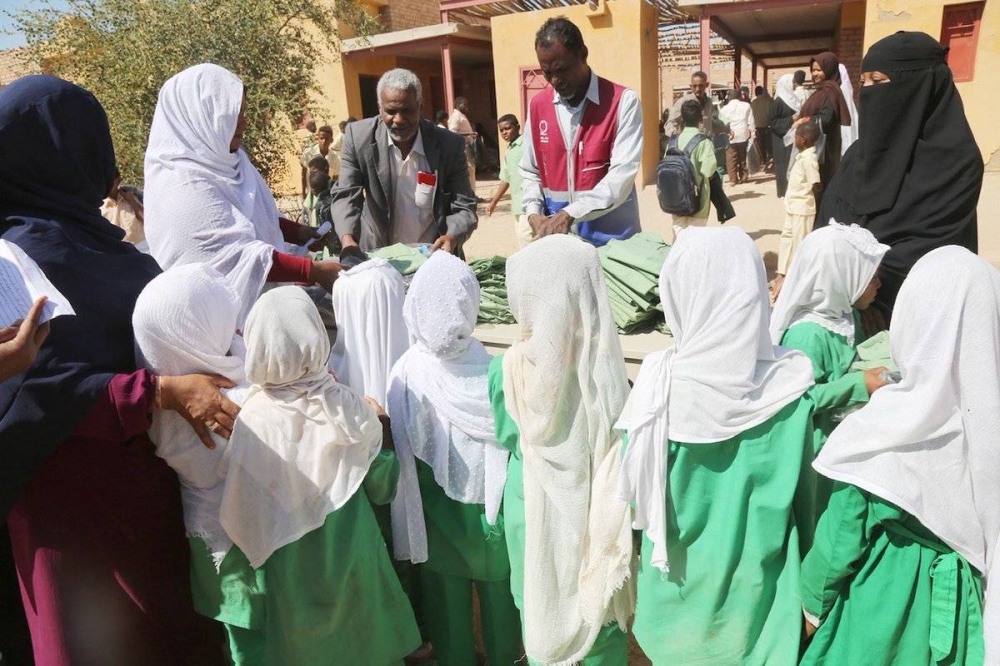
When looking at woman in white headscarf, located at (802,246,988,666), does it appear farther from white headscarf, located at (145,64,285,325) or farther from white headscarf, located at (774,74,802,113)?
white headscarf, located at (774,74,802,113)

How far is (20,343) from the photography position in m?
1.49

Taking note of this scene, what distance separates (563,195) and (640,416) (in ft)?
7.24

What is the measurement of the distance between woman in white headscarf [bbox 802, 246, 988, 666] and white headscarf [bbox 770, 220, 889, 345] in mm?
619

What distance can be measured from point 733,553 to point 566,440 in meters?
0.51

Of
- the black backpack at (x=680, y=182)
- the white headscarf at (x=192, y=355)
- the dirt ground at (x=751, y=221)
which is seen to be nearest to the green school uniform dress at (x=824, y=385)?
the white headscarf at (x=192, y=355)

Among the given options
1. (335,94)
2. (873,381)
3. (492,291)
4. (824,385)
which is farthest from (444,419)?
(335,94)

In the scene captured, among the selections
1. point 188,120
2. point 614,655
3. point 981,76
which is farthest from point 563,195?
point 981,76

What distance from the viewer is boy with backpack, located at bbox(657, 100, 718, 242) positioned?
598cm

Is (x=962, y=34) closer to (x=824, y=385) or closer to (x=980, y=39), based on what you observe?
(x=980, y=39)

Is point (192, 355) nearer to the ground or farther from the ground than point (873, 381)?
farther from the ground

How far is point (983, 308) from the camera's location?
1625 millimetres

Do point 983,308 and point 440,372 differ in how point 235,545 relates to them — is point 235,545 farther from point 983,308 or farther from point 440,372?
point 983,308

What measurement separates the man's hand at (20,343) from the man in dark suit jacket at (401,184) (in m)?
2.03

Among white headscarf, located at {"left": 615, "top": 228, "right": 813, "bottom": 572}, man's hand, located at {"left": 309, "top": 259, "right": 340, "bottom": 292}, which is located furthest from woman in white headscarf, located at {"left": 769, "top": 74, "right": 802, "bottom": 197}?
white headscarf, located at {"left": 615, "top": 228, "right": 813, "bottom": 572}
